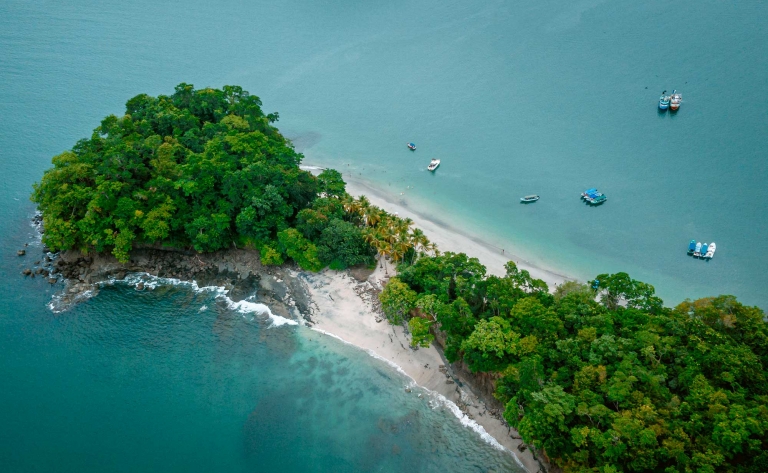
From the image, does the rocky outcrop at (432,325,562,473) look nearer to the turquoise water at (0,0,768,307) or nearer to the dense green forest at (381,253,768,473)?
the dense green forest at (381,253,768,473)

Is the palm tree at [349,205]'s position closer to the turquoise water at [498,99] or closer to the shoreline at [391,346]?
Answer: the shoreline at [391,346]

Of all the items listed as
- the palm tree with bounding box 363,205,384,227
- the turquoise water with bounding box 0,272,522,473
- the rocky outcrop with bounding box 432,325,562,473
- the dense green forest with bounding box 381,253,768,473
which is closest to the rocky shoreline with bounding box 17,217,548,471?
the rocky outcrop with bounding box 432,325,562,473

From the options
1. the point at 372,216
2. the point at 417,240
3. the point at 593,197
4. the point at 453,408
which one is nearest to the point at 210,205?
the point at 372,216

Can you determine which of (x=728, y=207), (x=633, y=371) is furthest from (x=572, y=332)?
(x=728, y=207)

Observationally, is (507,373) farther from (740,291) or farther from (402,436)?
(740,291)

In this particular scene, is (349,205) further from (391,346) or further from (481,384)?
(481,384)
